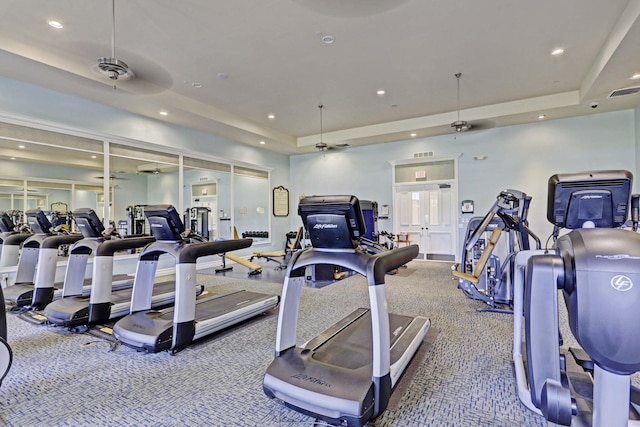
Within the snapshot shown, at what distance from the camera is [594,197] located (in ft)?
7.24

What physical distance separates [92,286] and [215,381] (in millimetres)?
2025

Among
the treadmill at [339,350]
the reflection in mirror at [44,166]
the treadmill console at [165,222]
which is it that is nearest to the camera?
the treadmill at [339,350]

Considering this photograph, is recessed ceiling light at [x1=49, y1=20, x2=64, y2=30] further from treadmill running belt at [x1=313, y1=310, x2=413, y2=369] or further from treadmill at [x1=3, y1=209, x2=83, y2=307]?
treadmill running belt at [x1=313, y1=310, x2=413, y2=369]

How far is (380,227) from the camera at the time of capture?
31.1ft

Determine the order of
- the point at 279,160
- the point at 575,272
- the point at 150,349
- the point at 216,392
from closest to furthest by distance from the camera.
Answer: the point at 575,272 → the point at 216,392 → the point at 150,349 → the point at 279,160

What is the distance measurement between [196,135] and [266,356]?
257 inches

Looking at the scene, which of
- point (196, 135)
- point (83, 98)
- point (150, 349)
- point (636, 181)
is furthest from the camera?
point (196, 135)

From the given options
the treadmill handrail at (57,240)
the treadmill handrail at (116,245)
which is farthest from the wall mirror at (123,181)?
the treadmill handrail at (116,245)

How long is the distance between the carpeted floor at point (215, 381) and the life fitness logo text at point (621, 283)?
1.31 m

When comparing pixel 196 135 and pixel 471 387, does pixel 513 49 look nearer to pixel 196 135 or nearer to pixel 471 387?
pixel 471 387

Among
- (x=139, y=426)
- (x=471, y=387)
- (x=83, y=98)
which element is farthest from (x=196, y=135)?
(x=471, y=387)

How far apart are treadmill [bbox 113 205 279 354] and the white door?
6336mm

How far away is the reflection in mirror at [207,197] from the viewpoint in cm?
792

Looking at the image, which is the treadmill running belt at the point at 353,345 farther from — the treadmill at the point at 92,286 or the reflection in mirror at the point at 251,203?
the reflection in mirror at the point at 251,203
